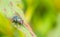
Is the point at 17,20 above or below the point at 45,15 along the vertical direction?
below

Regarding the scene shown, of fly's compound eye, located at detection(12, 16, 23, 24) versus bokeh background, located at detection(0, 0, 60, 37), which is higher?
bokeh background, located at detection(0, 0, 60, 37)

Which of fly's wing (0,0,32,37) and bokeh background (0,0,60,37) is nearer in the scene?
fly's wing (0,0,32,37)

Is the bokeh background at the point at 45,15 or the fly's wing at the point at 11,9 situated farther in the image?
the bokeh background at the point at 45,15

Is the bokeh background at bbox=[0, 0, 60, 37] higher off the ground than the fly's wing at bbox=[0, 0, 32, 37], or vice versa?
the bokeh background at bbox=[0, 0, 60, 37]

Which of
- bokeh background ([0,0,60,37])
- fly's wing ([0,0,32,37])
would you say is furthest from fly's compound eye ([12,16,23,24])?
bokeh background ([0,0,60,37])

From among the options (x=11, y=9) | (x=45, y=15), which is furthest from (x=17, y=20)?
(x=45, y=15)

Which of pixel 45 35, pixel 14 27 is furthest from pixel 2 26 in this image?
pixel 45 35

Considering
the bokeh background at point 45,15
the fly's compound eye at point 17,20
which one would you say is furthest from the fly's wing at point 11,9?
the bokeh background at point 45,15

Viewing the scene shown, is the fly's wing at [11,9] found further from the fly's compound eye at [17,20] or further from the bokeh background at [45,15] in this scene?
the bokeh background at [45,15]

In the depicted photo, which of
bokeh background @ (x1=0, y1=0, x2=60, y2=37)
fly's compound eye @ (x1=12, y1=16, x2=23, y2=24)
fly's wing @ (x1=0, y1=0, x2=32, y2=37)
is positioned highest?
bokeh background @ (x1=0, y1=0, x2=60, y2=37)

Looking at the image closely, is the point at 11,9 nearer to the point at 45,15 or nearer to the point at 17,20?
the point at 17,20

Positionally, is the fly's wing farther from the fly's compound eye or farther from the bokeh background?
the bokeh background
